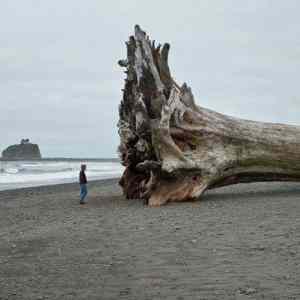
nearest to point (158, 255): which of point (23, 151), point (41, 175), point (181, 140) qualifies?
point (181, 140)

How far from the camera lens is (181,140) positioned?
13250 mm

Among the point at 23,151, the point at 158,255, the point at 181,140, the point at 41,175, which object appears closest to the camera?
the point at 158,255

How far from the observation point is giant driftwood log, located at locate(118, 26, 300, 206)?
1256cm

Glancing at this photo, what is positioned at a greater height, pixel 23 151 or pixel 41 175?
pixel 23 151

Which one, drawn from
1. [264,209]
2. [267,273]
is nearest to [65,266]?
[267,273]

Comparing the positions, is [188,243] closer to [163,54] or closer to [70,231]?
[70,231]

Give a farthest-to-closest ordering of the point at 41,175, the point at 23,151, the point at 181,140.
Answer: the point at 23,151 → the point at 41,175 → the point at 181,140

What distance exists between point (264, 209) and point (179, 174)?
113 inches

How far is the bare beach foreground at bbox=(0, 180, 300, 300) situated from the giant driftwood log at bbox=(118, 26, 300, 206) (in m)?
1.78

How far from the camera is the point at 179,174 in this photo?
12.6m

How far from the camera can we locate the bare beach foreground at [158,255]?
4.91 meters

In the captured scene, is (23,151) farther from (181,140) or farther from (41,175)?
(181,140)

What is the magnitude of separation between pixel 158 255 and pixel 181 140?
7.05 meters

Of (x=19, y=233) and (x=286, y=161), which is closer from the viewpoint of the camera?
(x=19, y=233)
